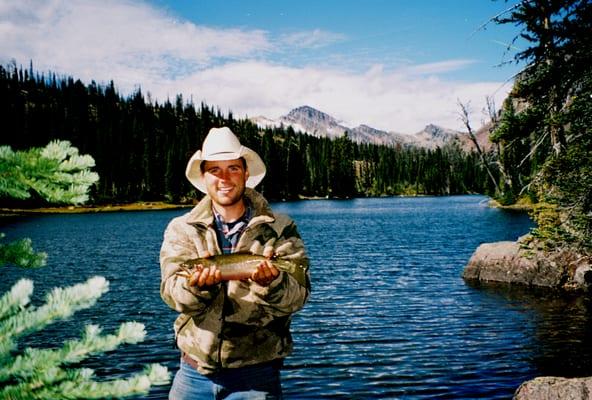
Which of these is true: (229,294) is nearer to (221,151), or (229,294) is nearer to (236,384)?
(236,384)

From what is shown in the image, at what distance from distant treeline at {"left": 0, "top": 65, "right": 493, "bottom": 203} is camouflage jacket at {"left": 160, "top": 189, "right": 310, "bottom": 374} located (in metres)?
105

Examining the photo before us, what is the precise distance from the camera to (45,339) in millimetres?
16703

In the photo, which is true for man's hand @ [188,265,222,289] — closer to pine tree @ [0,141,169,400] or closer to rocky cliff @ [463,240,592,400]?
pine tree @ [0,141,169,400]

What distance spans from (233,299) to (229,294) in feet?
0.17

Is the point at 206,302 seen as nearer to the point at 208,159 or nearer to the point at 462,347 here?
the point at 208,159

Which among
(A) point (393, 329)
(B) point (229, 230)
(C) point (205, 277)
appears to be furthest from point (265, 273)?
(A) point (393, 329)

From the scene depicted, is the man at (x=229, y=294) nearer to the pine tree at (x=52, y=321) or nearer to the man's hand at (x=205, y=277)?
the man's hand at (x=205, y=277)

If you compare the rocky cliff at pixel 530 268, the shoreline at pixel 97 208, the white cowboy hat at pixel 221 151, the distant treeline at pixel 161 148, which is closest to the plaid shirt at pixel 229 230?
the white cowboy hat at pixel 221 151

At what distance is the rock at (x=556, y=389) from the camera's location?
8.39m

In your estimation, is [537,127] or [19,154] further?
[537,127]

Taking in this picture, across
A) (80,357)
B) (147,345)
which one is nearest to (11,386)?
(80,357)

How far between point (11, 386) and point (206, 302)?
223cm

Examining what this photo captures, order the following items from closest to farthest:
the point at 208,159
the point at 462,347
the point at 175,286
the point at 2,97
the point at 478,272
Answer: the point at 175,286
the point at 208,159
the point at 462,347
the point at 478,272
the point at 2,97

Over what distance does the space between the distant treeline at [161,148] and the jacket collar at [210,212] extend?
105m
